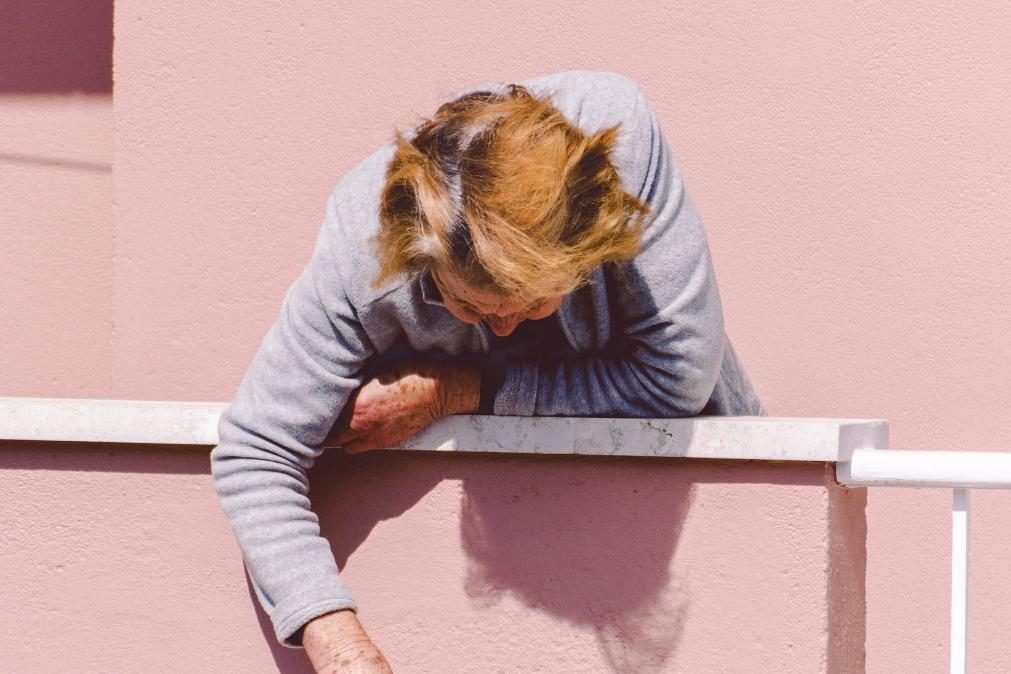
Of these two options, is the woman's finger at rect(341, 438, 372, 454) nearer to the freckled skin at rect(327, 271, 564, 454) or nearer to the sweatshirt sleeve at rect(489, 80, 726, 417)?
the freckled skin at rect(327, 271, 564, 454)

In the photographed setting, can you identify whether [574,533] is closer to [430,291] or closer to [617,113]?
[430,291]

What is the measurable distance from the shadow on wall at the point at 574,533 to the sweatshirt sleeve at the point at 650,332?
0.11 metres

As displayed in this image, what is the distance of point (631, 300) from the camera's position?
6.44 feet

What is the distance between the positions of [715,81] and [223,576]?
187 centimetres

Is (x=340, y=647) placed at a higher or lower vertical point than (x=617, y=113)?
lower

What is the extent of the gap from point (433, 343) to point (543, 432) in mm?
238

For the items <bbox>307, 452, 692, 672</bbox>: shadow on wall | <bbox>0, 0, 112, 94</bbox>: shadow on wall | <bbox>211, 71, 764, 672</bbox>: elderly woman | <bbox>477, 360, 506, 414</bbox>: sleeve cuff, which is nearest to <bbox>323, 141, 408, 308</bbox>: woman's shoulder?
<bbox>211, 71, 764, 672</bbox>: elderly woman

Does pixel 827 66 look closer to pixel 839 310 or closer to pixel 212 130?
pixel 839 310

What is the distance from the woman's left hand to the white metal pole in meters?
0.78

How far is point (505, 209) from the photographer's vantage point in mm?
1651

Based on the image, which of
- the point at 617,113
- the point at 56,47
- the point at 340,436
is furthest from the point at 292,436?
the point at 56,47

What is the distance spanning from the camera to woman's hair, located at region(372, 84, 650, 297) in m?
1.65

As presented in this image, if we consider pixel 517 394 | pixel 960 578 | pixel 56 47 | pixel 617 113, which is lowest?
pixel 960 578

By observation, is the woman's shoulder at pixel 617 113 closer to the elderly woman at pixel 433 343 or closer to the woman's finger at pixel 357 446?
the elderly woman at pixel 433 343
